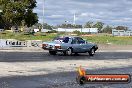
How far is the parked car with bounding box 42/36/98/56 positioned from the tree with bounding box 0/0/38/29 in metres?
42.2

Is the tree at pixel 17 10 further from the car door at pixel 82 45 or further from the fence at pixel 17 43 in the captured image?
the car door at pixel 82 45

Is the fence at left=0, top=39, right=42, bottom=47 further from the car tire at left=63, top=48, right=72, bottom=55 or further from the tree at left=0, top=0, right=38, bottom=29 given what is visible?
the tree at left=0, top=0, right=38, bottom=29

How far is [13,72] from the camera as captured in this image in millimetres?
15852

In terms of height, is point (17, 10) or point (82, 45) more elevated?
point (17, 10)

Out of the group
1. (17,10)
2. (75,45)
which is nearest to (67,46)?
(75,45)

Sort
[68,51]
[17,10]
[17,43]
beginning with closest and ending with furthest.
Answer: [68,51] → [17,43] → [17,10]

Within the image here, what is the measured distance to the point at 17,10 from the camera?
234ft

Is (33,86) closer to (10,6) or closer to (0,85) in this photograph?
(0,85)

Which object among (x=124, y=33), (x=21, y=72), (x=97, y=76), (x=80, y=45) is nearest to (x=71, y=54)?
(x=80, y=45)

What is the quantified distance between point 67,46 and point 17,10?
44696mm

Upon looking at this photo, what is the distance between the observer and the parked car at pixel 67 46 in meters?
27.9

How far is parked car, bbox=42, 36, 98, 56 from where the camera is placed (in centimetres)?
2791

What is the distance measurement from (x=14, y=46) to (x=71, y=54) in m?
9.56

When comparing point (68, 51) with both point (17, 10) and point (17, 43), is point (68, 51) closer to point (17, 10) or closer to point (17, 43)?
point (17, 43)
